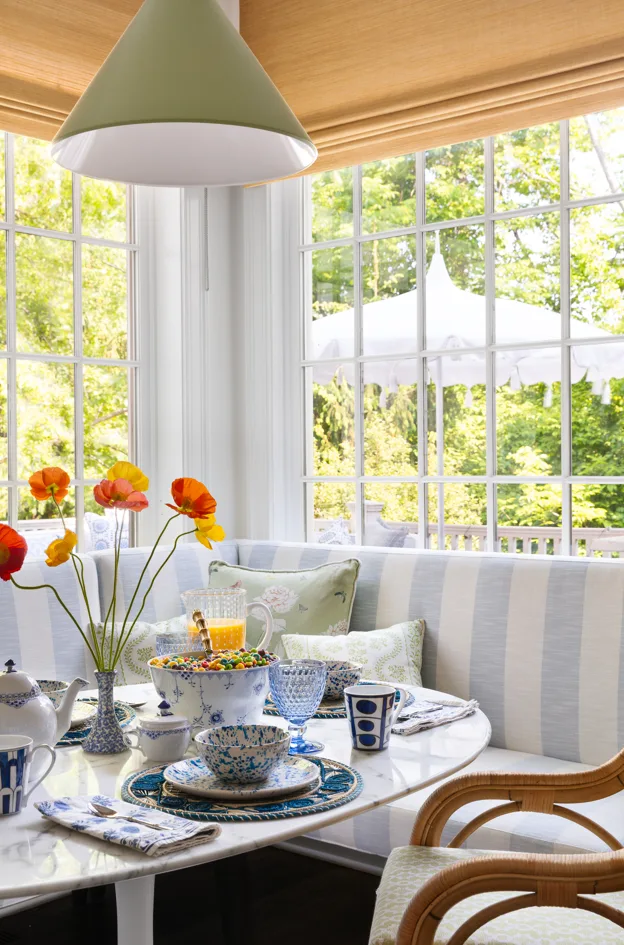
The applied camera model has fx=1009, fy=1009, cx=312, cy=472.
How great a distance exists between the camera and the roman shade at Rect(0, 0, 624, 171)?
2.82 meters

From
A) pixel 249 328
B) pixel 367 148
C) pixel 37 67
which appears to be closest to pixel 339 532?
pixel 249 328

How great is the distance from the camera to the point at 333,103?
330 cm

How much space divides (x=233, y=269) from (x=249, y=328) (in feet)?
0.79

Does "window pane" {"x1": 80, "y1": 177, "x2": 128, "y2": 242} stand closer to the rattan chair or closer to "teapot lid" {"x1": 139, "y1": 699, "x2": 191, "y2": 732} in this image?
"teapot lid" {"x1": 139, "y1": 699, "x2": 191, "y2": 732}

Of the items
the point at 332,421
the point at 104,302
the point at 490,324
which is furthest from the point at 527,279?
the point at 104,302

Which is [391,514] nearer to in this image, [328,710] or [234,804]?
[328,710]

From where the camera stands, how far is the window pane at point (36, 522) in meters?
3.20

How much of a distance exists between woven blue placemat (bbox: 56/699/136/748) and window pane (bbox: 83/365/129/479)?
1681mm

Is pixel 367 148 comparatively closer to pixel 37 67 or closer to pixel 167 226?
pixel 167 226

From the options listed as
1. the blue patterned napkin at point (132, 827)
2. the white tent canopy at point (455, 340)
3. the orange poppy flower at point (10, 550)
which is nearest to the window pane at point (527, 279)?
the white tent canopy at point (455, 340)

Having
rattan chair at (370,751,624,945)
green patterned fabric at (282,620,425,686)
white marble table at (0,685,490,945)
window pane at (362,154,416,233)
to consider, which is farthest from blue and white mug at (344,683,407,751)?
window pane at (362,154,416,233)

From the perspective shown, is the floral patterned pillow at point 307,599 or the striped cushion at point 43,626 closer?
the striped cushion at point 43,626

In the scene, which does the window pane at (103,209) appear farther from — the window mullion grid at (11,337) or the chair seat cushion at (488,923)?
the chair seat cushion at (488,923)

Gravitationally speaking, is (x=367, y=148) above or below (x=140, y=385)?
above
